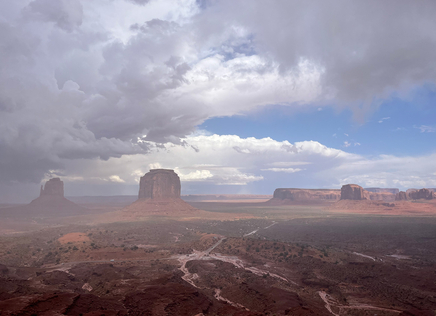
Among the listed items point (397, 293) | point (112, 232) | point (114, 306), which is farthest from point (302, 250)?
point (112, 232)

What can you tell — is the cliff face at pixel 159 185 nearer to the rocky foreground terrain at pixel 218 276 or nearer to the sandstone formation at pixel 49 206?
the sandstone formation at pixel 49 206


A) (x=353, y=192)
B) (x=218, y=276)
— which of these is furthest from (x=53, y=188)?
(x=353, y=192)

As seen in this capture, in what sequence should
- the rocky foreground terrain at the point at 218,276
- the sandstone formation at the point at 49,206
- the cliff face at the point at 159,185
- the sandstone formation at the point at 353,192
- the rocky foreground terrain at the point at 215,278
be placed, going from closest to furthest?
the rocky foreground terrain at the point at 215,278, the rocky foreground terrain at the point at 218,276, the sandstone formation at the point at 49,206, the cliff face at the point at 159,185, the sandstone formation at the point at 353,192

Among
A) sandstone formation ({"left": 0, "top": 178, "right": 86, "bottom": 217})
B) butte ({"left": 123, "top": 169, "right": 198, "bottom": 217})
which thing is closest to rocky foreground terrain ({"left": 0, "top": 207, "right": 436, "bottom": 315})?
butte ({"left": 123, "top": 169, "right": 198, "bottom": 217})

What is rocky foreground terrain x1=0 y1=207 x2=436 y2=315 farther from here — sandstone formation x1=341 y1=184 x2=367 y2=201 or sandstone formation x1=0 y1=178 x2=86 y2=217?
sandstone formation x1=341 y1=184 x2=367 y2=201

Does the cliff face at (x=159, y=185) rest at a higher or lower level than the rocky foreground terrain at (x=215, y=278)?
higher

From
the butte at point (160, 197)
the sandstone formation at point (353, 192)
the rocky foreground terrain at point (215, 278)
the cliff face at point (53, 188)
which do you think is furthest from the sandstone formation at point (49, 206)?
the sandstone formation at point (353, 192)

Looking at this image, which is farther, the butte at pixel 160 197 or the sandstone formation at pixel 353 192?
the sandstone formation at pixel 353 192
